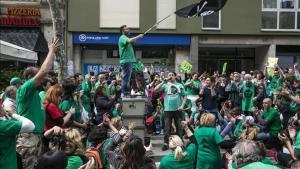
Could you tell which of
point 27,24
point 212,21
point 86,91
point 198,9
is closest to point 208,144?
point 86,91

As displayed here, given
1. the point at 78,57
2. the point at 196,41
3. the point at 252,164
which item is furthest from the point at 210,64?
the point at 252,164

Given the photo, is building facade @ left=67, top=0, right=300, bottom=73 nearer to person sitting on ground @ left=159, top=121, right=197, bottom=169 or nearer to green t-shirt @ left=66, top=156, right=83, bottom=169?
person sitting on ground @ left=159, top=121, right=197, bottom=169

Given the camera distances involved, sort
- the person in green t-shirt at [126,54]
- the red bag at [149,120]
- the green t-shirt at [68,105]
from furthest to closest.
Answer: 1. the red bag at [149,120]
2. the person in green t-shirt at [126,54]
3. the green t-shirt at [68,105]

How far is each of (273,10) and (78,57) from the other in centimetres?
1021

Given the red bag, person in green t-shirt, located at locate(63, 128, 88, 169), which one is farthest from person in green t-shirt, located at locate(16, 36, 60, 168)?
the red bag

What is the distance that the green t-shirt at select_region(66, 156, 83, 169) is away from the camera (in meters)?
5.22

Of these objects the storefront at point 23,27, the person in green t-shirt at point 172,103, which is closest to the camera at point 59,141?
the person in green t-shirt at point 172,103

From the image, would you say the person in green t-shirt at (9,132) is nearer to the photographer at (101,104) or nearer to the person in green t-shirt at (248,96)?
the photographer at (101,104)

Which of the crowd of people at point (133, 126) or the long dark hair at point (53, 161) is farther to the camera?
the crowd of people at point (133, 126)

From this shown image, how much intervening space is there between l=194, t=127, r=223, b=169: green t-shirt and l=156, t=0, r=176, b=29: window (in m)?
18.3

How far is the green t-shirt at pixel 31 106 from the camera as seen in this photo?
6305mm

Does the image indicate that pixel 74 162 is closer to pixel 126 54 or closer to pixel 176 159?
pixel 176 159

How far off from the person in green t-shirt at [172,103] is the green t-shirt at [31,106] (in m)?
5.91

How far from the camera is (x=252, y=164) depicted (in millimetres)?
4250
